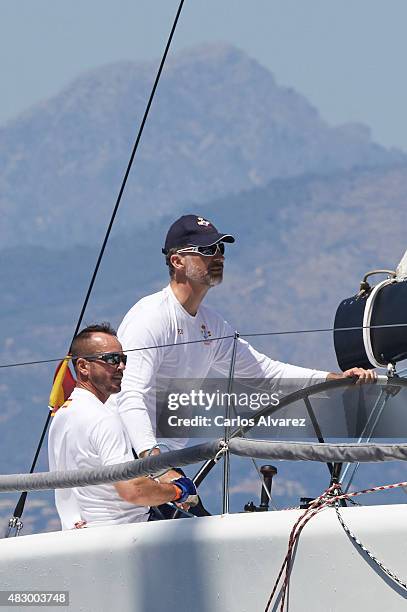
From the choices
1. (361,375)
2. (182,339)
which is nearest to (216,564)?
(361,375)

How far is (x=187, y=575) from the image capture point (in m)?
4.85

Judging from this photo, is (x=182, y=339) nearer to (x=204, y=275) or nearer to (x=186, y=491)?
(x=204, y=275)

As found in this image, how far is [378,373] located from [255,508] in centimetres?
73

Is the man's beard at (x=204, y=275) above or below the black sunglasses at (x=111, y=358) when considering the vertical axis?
above

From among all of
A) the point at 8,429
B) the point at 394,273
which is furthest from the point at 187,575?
the point at 8,429

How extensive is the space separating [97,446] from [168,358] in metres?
0.41

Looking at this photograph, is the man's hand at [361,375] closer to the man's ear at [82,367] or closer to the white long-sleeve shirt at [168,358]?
the white long-sleeve shirt at [168,358]

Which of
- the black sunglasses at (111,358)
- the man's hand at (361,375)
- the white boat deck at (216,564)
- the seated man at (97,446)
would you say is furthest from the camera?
the man's hand at (361,375)

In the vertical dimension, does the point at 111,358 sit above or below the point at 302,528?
above

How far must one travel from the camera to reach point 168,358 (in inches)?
211

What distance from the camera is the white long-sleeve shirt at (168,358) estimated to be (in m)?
5.29

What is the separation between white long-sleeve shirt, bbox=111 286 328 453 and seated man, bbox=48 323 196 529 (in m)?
0.09

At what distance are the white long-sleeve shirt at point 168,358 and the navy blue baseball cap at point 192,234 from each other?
0.60 feet

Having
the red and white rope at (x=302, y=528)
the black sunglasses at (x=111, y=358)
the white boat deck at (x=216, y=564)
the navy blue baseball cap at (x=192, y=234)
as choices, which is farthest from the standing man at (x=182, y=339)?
the red and white rope at (x=302, y=528)
